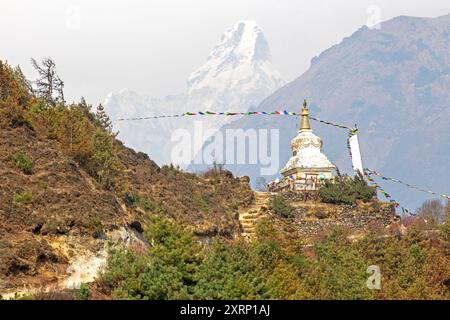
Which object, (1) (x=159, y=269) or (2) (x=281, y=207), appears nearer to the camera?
(1) (x=159, y=269)

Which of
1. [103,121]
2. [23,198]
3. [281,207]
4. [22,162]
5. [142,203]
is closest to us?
[23,198]

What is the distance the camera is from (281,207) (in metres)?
72.3

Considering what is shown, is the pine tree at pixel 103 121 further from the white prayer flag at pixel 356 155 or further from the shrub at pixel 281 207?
the white prayer flag at pixel 356 155

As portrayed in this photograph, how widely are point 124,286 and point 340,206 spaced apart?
136ft

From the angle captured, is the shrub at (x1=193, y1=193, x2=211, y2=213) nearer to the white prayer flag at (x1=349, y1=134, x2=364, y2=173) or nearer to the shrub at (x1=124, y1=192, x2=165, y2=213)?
the shrub at (x1=124, y1=192, x2=165, y2=213)

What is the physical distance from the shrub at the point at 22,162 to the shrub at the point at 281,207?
2835 cm

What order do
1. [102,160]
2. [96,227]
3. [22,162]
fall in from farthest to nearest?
[102,160] < [22,162] < [96,227]

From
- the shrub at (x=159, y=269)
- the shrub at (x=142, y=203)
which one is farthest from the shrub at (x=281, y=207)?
Answer: the shrub at (x=159, y=269)

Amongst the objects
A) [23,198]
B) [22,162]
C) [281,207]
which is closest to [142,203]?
[22,162]

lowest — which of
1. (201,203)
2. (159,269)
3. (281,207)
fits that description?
(159,269)

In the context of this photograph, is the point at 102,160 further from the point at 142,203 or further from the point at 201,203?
the point at 201,203

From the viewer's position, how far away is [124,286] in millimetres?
34531

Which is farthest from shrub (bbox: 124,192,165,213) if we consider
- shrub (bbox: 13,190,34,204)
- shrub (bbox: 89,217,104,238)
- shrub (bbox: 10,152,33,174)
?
shrub (bbox: 13,190,34,204)

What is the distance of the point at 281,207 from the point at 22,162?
95.7 feet
